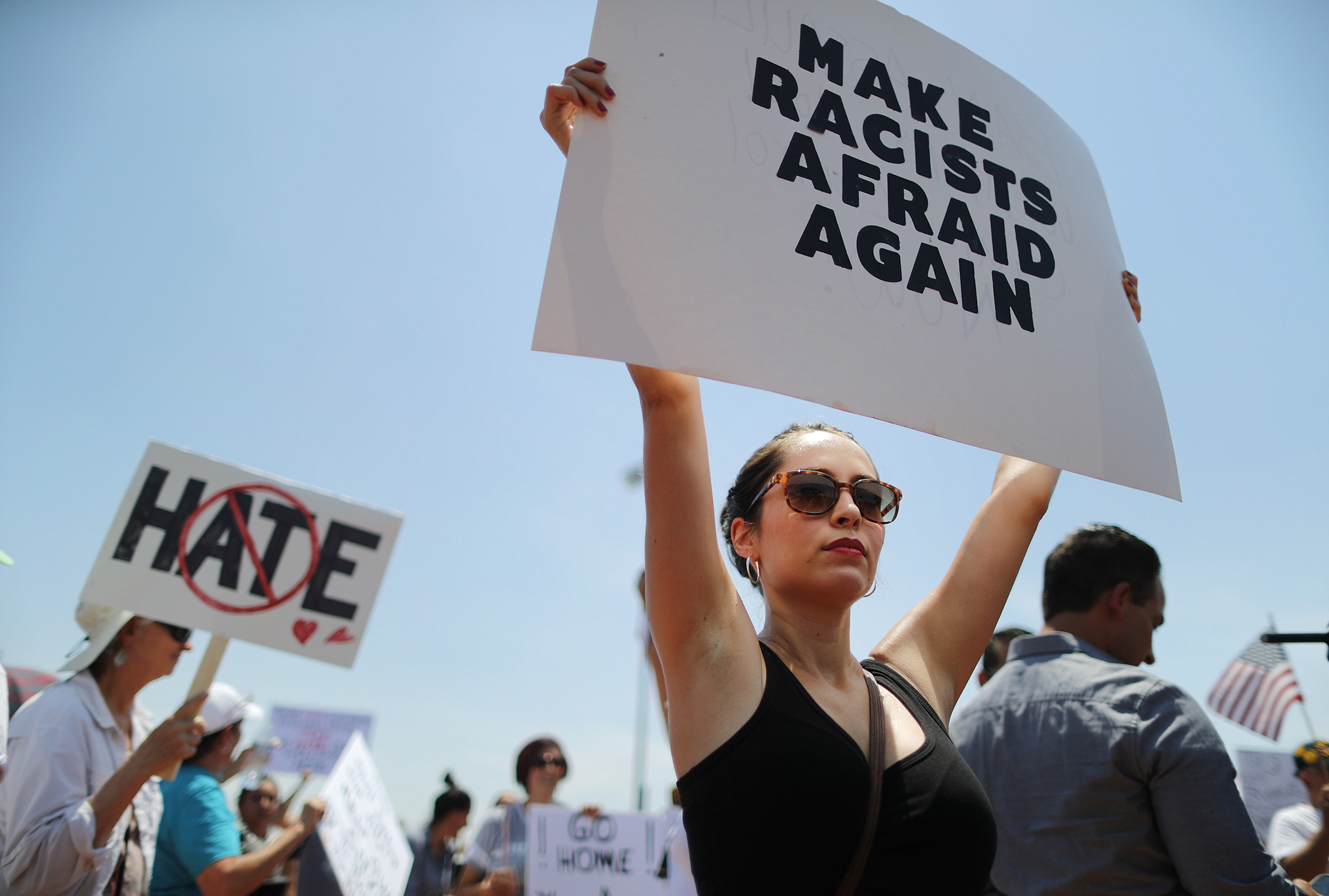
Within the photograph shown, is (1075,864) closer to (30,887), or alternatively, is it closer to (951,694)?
(951,694)

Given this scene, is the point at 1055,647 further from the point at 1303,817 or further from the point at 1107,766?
the point at 1303,817

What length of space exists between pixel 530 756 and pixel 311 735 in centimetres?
686

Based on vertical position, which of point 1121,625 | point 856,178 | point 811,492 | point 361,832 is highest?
point 856,178

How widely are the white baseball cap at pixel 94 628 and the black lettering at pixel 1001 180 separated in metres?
3.90

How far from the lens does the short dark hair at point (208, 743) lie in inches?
155

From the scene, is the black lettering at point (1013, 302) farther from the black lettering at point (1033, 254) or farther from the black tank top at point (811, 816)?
the black tank top at point (811, 816)

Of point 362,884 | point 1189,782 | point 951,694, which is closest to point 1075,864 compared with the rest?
point 1189,782

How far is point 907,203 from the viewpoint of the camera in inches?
77.9

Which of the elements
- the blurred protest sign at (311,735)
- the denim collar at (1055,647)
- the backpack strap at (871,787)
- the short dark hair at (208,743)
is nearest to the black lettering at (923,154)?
the backpack strap at (871,787)

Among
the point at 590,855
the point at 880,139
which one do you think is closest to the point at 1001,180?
the point at 880,139

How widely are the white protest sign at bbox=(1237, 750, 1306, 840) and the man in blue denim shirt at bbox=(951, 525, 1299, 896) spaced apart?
7890mm

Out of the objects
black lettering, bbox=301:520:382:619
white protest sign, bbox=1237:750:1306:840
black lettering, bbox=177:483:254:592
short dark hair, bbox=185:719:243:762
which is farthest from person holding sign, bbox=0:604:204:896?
white protest sign, bbox=1237:750:1306:840

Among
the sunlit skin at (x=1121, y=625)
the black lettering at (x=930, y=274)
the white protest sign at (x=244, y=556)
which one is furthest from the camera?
the white protest sign at (x=244, y=556)

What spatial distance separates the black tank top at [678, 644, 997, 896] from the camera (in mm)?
1335
